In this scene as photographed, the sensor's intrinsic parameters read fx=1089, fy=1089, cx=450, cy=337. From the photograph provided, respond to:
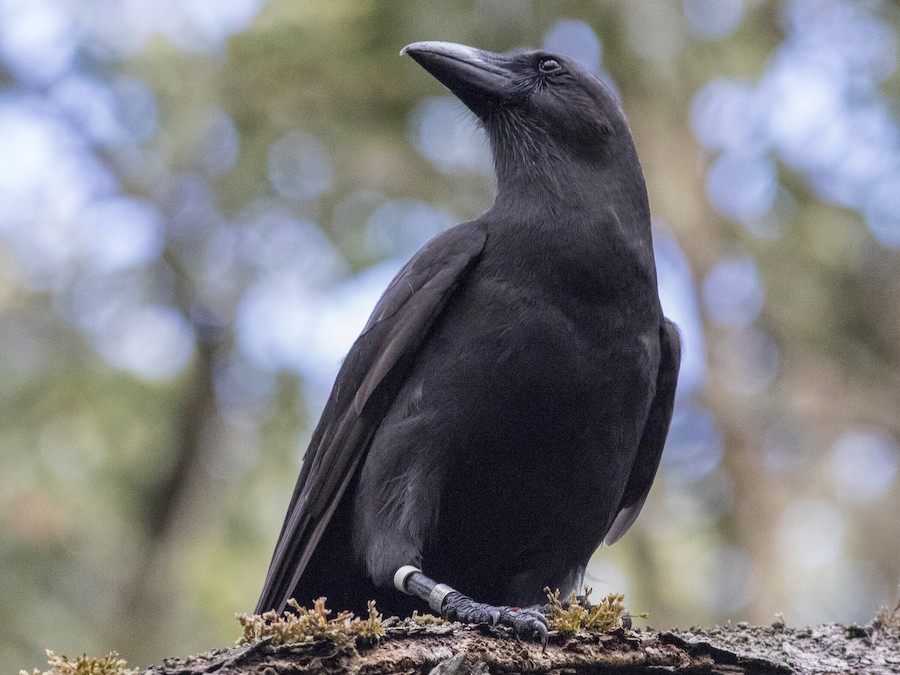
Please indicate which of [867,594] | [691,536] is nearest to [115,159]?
[691,536]

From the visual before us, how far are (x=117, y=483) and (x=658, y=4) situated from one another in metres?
6.34

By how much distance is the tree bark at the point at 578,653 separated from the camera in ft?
10.1

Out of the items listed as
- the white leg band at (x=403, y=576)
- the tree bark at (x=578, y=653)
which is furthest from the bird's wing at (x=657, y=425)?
the white leg band at (x=403, y=576)

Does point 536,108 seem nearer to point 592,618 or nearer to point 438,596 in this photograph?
point 438,596

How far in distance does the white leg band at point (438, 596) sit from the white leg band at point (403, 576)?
0.18m

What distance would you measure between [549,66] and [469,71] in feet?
1.33

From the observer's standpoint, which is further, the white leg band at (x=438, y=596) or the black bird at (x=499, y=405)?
the black bird at (x=499, y=405)

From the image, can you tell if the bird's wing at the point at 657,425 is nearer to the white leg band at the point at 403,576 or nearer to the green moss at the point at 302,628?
the white leg band at the point at 403,576

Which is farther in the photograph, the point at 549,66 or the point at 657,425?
the point at 549,66

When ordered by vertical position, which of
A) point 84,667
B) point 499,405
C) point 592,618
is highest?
point 499,405

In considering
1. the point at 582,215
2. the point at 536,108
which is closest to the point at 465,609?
the point at 582,215

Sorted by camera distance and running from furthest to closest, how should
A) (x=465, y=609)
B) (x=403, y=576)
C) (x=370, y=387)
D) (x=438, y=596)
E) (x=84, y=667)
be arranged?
1. (x=370, y=387)
2. (x=403, y=576)
3. (x=438, y=596)
4. (x=465, y=609)
5. (x=84, y=667)

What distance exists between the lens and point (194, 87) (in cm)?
941

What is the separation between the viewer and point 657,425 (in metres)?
5.08
